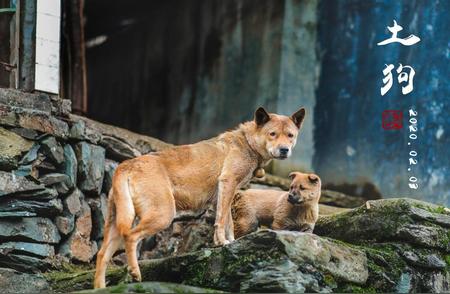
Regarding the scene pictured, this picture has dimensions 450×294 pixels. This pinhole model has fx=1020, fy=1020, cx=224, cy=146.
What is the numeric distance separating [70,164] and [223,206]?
111 inches

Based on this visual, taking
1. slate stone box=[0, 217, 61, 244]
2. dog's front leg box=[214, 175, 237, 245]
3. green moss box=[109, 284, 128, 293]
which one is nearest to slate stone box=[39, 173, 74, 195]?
slate stone box=[0, 217, 61, 244]

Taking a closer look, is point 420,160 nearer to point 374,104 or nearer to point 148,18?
point 374,104

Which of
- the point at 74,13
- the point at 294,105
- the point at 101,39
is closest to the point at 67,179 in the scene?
the point at 74,13

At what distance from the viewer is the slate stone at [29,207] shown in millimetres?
12438

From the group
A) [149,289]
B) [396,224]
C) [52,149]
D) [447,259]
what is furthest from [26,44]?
[447,259]

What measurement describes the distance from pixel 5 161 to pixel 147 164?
92.3 inches

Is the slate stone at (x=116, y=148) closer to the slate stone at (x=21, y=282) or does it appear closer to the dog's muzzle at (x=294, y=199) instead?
the slate stone at (x=21, y=282)

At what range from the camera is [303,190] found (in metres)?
12.1

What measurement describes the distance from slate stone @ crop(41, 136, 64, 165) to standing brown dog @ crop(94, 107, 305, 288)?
2199 millimetres

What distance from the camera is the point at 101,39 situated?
22.5 meters

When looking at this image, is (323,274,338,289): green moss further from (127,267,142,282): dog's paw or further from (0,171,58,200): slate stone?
(0,171,58,200): slate stone

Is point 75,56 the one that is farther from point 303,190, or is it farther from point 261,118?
point 303,190

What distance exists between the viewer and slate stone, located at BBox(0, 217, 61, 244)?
40.8 ft

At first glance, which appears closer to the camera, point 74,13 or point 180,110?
point 74,13
